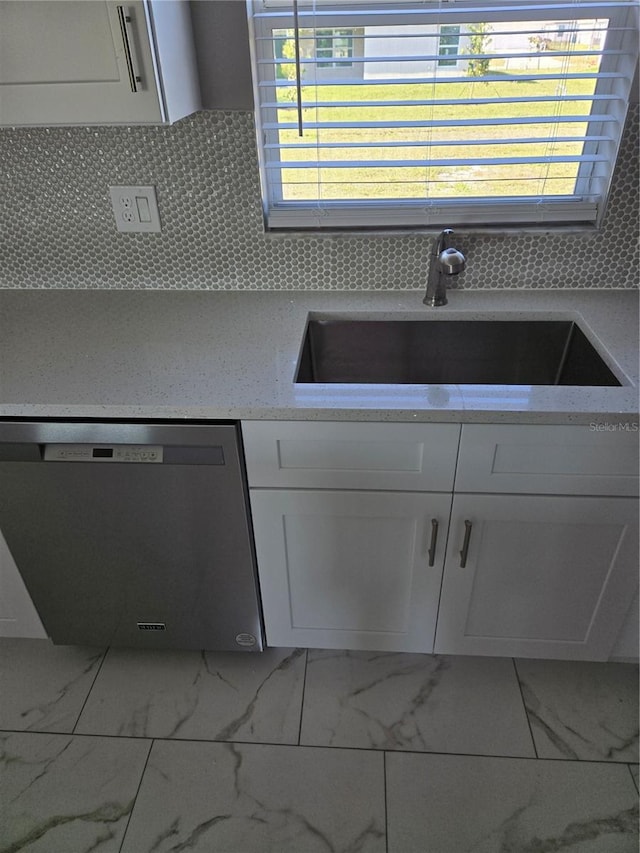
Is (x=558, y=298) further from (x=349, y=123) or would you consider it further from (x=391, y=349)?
(x=349, y=123)

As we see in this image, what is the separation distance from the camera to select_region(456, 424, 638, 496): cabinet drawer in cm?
117

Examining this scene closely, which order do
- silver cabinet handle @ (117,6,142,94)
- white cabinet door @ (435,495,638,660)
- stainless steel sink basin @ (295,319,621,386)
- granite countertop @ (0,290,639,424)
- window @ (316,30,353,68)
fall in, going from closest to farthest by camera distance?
1. silver cabinet handle @ (117,6,142,94)
2. granite countertop @ (0,290,639,424)
3. white cabinet door @ (435,495,638,660)
4. window @ (316,30,353,68)
5. stainless steel sink basin @ (295,319,621,386)

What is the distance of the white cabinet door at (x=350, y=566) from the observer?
129 cm

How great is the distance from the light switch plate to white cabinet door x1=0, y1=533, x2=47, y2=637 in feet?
2.94

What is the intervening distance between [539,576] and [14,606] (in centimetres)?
138

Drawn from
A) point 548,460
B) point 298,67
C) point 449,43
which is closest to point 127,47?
point 298,67

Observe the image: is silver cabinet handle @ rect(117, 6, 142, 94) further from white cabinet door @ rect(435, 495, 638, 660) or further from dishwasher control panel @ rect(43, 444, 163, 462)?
white cabinet door @ rect(435, 495, 638, 660)

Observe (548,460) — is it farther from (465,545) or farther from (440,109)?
(440,109)

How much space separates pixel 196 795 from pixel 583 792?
0.94 meters

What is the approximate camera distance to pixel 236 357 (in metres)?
1.32

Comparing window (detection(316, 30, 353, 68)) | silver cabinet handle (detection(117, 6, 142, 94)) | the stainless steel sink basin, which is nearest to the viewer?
silver cabinet handle (detection(117, 6, 142, 94))

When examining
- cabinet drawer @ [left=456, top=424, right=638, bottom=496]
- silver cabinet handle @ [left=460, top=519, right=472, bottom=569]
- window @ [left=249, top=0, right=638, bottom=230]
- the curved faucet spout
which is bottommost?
silver cabinet handle @ [left=460, top=519, right=472, bottom=569]

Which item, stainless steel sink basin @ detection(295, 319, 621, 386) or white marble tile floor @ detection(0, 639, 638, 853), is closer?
white marble tile floor @ detection(0, 639, 638, 853)

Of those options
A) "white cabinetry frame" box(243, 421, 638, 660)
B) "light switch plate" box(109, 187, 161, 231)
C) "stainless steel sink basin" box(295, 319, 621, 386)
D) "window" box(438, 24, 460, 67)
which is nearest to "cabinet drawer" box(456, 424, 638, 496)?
"white cabinetry frame" box(243, 421, 638, 660)
